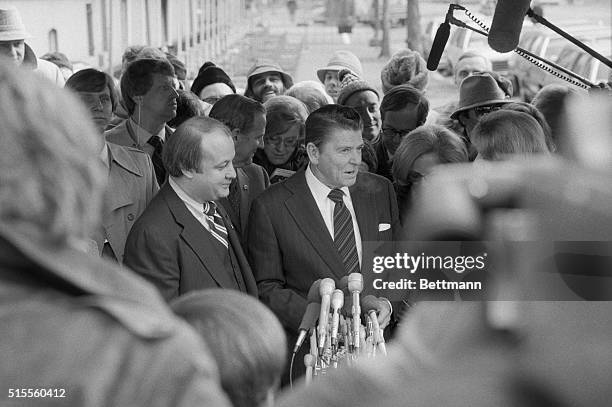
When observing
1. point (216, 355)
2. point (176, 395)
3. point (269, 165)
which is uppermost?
point (176, 395)

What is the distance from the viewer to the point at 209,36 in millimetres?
11562

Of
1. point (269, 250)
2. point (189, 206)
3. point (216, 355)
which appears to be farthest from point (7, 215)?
point (269, 250)

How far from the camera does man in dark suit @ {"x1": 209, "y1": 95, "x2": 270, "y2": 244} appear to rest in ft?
14.6

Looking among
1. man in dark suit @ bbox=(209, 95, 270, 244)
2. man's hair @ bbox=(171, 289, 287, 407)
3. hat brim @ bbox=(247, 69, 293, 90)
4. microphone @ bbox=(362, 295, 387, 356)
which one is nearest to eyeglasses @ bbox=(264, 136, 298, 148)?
man in dark suit @ bbox=(209, 95, 270, 244)

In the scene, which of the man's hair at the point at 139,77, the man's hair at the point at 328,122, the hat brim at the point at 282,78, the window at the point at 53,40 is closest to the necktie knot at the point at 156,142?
the man's hair at the point at 139,77

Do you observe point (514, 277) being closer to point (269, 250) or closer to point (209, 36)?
point (269, 250)

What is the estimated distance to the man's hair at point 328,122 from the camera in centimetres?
393

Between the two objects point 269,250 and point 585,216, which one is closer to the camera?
point 585,216

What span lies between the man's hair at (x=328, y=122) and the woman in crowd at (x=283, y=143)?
101 cm

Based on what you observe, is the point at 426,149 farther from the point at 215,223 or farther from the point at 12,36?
the point at 12,36

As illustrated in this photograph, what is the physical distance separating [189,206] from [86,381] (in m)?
2.52

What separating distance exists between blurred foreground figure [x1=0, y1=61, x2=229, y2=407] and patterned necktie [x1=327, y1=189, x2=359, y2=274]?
8.60ft

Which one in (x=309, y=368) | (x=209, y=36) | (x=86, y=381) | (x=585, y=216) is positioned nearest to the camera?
(x=585, y=216)

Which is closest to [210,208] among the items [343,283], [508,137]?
[343,283]
